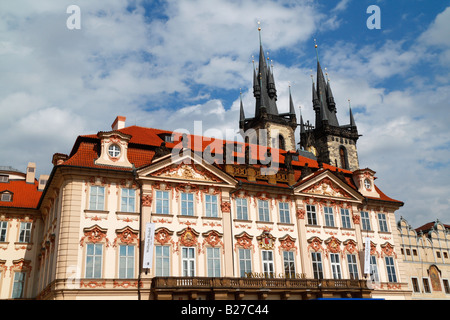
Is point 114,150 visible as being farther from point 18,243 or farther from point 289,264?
point 289,264

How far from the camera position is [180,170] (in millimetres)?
35125

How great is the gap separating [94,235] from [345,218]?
22473 millimetres

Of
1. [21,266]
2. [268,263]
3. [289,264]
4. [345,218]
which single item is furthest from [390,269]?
[21,266]

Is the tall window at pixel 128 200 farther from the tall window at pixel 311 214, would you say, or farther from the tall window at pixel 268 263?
the tall window at pixel 311 214

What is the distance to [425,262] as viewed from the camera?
56.9 metres

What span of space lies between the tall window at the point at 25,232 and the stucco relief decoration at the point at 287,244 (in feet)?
70.5

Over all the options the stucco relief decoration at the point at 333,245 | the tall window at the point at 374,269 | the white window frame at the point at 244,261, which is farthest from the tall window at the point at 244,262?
the tall window at the point at 374,269

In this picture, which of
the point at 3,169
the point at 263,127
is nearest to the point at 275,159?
the point at 3,169

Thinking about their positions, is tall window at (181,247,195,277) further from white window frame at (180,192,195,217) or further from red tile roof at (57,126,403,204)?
red tile roof at (57,126,403,204)

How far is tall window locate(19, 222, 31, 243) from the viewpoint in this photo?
38.7 m

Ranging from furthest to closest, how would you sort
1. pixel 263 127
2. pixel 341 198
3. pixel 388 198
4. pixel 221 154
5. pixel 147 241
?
pixel 263 127 → pixel 388 198 → pixel 341 198 → pixel 221 154 → pixel 147 241

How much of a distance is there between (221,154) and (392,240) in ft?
61.6

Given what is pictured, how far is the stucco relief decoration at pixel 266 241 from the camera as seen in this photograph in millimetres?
36428

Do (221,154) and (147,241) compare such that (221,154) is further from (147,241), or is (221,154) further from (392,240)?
(392,240)
